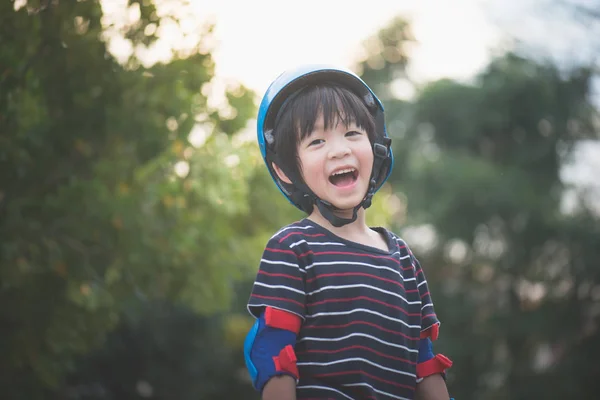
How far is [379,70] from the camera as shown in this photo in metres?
31.7

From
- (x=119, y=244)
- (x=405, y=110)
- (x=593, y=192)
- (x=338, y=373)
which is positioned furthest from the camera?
(x=405, y=110)

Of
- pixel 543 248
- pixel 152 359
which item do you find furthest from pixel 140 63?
pixel 543 248

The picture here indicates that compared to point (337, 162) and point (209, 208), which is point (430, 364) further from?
point (209, 208)

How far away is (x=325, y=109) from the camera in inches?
114

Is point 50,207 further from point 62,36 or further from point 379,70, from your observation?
point 379,70

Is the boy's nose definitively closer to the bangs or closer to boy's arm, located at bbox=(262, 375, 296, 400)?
the bangs

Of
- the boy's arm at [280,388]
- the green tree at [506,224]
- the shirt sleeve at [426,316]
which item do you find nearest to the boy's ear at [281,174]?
the shirt sleeve at [426,316]

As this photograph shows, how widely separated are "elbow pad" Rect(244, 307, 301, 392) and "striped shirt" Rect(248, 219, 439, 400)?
0.04 meters

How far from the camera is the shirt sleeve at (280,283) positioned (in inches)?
103

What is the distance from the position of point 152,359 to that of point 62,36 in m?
11.4

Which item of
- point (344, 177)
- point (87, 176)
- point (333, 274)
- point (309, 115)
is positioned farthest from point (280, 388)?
point (87, 176)

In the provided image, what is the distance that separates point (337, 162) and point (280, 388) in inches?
35.5

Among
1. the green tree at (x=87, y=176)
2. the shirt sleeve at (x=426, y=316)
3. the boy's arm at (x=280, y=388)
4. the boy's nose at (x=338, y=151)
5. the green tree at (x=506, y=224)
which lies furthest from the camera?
the green tree at (x=506, y=224)

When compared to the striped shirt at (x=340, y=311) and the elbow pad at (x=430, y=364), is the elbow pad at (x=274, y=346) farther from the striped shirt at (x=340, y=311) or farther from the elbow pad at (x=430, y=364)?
the elbow pad at (x=430, y=364)
